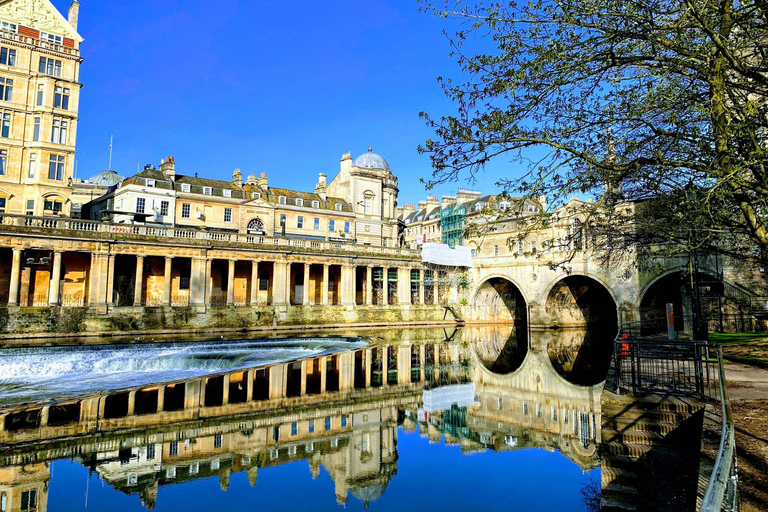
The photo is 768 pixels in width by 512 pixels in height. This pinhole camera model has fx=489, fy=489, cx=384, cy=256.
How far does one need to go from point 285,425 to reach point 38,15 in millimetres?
37827

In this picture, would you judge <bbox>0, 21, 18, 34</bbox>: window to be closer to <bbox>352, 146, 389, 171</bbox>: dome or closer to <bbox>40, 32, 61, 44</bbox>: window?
<bbox>40, 32, 61, 44</bbox>: window

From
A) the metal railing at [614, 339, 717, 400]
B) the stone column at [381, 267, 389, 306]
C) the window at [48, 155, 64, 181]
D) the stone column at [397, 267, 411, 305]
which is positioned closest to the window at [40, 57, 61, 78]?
the window at [48, 155, 64, 181]

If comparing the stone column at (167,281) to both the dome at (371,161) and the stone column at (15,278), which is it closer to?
the stone column at (15,278)

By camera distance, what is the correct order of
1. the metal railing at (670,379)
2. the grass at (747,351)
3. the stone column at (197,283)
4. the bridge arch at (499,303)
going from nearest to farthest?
1. the metal railing at (670,379)
2. the grass at (747,351)
3. the stone column at (197,283)
4. the bridge arch at (499,303)

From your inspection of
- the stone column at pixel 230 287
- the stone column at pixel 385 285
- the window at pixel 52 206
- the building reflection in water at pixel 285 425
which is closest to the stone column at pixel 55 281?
the window at pixel 52 206

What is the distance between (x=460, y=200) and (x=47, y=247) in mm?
46642

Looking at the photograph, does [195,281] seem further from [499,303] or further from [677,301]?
[677,301]

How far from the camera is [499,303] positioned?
157ft

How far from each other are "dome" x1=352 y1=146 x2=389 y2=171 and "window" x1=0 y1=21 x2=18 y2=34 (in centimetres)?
2984

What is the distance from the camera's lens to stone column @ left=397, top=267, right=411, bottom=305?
4256 cm

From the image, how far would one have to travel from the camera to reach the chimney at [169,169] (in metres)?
40.9

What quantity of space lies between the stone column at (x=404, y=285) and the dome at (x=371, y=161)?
544 inches

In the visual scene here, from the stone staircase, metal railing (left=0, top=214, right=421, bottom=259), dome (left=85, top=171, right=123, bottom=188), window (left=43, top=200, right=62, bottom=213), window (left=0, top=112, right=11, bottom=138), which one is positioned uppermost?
dome (left=85, top=171, right=123, bottom=188)

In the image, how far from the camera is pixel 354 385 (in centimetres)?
1489
